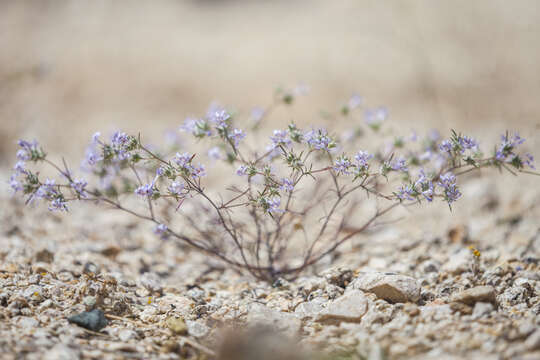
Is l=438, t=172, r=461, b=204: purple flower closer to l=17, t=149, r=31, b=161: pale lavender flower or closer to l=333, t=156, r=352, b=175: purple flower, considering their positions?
l=333, t=156, r=352, b=175: purple flower

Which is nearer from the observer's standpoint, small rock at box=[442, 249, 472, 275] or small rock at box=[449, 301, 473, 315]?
small rock at box=[449, 301, 473, 315]

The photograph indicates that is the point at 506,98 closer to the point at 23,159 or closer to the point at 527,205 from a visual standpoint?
the point at 527,205

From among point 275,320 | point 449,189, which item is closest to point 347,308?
point 275,320

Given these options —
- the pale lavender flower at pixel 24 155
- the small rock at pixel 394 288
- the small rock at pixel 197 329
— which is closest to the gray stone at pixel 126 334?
the small rock at pixel 197 329

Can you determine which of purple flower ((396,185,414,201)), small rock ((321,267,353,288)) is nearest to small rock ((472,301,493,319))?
purple flower ((396,185,414,201))

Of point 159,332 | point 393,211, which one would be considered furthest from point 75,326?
point 393,211
